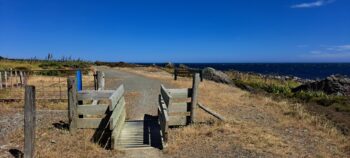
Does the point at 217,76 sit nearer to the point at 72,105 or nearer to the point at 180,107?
the point at 180,107

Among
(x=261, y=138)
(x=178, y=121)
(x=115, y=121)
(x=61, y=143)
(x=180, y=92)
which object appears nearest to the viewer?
(x=61, y=143)

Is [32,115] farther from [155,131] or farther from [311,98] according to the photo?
[311,98]

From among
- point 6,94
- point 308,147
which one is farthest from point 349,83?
point 6,94

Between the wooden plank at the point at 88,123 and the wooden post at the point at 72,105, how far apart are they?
169 millimetres

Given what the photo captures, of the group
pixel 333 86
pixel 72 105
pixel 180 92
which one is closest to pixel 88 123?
pixel 72 105

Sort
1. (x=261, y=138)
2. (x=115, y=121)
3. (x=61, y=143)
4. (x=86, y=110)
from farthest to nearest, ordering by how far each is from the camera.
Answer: (x=86, y=110)
(x=261, y=138)
(x=115, y=121)
(x=61, y=143)

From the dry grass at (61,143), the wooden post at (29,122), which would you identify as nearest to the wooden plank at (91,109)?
the dry grass at (61,143)

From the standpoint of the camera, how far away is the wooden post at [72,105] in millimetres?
8656

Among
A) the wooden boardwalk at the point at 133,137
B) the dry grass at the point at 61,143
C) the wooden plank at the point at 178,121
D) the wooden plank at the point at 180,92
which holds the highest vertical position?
the wooden plank at the point at 180,92

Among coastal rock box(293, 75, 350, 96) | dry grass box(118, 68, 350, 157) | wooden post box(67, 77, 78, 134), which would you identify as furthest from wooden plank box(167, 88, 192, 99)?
coastal rock box(293, 75, 350, 96)

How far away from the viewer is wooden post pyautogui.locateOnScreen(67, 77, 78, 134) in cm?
866

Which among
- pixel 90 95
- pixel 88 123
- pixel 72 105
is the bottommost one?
pixel 88 123

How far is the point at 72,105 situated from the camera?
8.77 m

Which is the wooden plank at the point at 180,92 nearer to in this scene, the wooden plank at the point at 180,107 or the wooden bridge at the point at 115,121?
the wooden bridge at the point at 115,121
